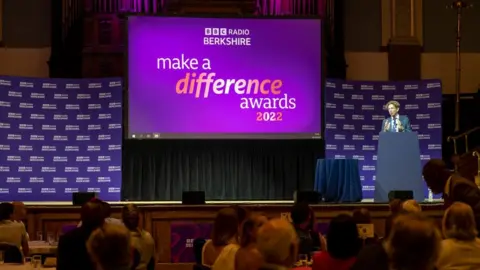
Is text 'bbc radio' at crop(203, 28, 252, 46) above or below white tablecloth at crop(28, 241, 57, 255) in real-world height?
above

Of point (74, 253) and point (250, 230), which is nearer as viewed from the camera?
point (250, 230)

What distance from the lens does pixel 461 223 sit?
383cm

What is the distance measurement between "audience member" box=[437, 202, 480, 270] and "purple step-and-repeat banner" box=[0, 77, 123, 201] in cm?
887

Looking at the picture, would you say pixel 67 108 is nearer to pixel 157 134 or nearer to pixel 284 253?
pixel 157 134

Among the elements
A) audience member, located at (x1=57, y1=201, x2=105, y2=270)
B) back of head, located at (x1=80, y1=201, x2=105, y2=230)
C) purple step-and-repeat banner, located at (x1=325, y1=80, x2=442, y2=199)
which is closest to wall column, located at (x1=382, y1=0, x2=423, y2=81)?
purple step-and-repeat banner, located at (x1=325, y1=80, x2=442, y2=199)

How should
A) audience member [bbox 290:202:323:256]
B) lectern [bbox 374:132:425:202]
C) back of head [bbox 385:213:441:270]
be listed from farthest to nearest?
lectern [bbox 374:132:425:202]
audience member [bbox 290:202:323:256]
back of head [bbox 385:213:441:270]

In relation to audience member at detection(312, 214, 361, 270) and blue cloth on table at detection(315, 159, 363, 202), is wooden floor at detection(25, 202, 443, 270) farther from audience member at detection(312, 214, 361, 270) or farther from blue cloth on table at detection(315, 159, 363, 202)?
audience member at detection(312, 214, 361, 270)

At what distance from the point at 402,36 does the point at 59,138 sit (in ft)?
22.6

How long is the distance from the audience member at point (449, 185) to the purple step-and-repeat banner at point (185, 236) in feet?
17.2

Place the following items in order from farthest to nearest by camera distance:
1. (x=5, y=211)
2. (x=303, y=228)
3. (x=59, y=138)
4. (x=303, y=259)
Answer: (x=59, y=138), (x=5, y=211), (x=303, y=228), (x=303, y=259)

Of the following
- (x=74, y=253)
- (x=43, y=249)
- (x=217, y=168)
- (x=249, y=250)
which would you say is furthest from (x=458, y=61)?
(x=249, y=250)

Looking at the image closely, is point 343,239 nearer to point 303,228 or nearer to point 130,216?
point 303,228

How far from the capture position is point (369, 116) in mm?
13148

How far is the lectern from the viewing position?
443 inches
